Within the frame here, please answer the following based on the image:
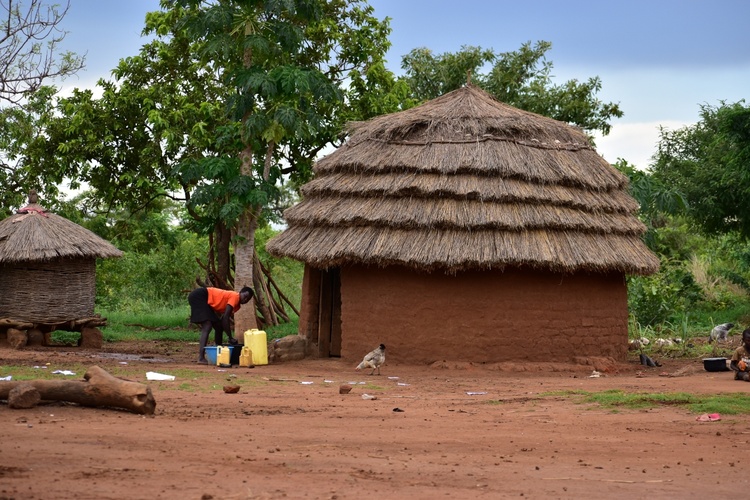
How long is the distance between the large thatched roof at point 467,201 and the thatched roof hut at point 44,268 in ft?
12.3

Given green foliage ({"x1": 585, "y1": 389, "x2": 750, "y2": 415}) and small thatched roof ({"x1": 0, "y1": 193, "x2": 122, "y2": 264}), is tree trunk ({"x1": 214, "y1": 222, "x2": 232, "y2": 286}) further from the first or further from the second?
green foliage ({"x1": 585, "y1": 389, "x2": 750, "y2": 415})

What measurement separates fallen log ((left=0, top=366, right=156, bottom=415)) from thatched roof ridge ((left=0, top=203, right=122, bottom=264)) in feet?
26.7

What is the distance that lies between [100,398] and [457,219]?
669 cm

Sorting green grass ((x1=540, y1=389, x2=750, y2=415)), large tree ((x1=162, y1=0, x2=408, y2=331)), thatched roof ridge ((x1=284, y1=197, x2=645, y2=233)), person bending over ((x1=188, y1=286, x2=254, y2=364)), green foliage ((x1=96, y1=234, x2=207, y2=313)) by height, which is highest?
large tree ((x1=162, y1=0, x2=408, y2=331))

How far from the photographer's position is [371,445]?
750 cm

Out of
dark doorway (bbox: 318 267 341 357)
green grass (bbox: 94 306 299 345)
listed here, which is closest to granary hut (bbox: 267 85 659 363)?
dark doorway (bbox: 318 267 341 357)

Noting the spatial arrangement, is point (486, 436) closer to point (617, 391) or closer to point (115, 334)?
point (617, 391)

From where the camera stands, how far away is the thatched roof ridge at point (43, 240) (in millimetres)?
16172

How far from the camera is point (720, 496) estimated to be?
6.05 m

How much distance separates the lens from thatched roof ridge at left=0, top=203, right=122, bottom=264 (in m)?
16.2

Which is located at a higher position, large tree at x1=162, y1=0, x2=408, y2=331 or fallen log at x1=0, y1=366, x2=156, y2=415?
large tree at x1=162, y1=0, x2=408, y2=331

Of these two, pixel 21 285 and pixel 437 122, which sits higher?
pixel 437 122

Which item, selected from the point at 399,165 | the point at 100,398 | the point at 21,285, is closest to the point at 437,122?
the point at 399,165

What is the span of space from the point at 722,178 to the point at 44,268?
1408cm
